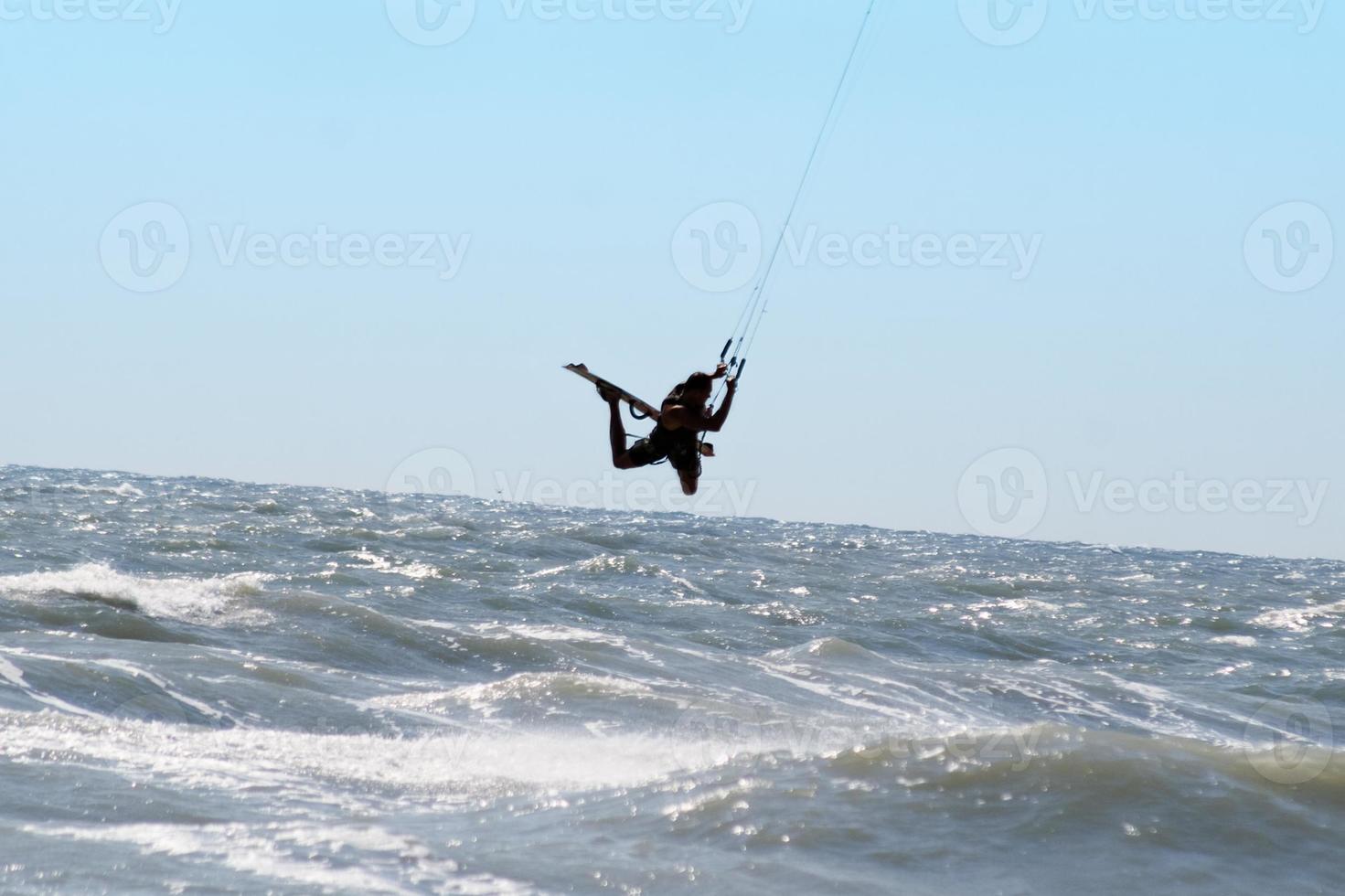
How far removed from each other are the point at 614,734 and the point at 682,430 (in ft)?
9.07

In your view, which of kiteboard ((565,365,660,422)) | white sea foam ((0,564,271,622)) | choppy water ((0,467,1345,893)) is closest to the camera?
choppy water ((0,467,1345,893))

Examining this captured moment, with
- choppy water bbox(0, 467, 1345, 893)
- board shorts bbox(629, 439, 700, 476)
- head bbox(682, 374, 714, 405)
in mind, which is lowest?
choppy water bbox(0, 467, 1345, 893)

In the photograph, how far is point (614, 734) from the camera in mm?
11914

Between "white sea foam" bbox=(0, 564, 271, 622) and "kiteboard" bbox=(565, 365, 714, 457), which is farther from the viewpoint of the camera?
"white sea foam" bbox=(0, 564, 271, 622)

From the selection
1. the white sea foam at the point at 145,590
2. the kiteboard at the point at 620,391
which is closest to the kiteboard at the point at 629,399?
the kiteboard at the point at 620,391

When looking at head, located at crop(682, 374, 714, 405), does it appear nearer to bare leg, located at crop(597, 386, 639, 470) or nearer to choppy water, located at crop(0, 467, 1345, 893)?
bare leg, located at crop(597, 386, 639, 470)

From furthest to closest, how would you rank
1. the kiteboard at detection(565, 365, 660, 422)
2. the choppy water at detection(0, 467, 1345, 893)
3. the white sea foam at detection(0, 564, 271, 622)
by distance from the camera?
the white sea foam at detection(0, 564, 271, 622)
the kiteboard at detection(565, 365, 660, 422)
the choppy water at detection(0, 467, 1345, 893)

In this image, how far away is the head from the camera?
477 inches

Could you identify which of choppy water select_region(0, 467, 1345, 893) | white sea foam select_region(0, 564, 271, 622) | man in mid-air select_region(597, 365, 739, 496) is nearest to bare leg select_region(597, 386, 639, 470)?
man in mid-air select_region(597, 365, 739, 496)

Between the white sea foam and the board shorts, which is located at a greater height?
the board shorts

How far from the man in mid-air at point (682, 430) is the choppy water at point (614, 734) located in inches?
95.0

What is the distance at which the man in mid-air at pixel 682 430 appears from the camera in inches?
476

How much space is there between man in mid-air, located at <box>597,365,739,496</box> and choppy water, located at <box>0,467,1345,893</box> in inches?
95.0

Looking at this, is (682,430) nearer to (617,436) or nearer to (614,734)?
(617,436)
